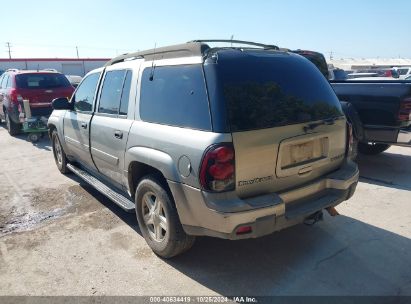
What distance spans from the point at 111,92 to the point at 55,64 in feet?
140

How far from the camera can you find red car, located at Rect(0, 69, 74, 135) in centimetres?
1003

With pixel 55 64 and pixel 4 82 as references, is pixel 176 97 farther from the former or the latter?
pixel 55 64

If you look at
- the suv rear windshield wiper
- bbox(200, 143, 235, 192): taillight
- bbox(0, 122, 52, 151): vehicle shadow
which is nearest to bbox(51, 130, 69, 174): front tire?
bbox(0, 122, 52, 151): vehicle shadow

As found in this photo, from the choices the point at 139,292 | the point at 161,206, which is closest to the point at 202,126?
the point at 161,206

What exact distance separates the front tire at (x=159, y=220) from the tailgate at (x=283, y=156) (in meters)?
0.75

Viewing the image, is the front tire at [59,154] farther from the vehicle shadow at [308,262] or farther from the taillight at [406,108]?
the taillight at [406,108]

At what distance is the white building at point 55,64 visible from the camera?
39.9 meters

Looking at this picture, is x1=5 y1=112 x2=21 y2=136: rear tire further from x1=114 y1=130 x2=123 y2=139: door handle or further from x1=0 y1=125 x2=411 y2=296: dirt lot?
x1=114 y1=130 x2=123 y2=139: door handle

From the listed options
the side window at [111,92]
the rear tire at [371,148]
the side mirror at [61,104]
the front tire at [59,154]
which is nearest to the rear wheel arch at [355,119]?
the rear tire at [371,148]

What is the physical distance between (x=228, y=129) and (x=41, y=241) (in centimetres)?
266

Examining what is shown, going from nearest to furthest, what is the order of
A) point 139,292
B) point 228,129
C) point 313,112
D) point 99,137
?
1. point 228,129
2. point 139,292
3. point 313,112
4. point 99,137

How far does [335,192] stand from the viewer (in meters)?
3.47

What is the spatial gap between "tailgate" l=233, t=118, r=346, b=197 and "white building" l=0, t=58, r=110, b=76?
1600 inches

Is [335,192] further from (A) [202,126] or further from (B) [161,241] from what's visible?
(B) [161,241]
